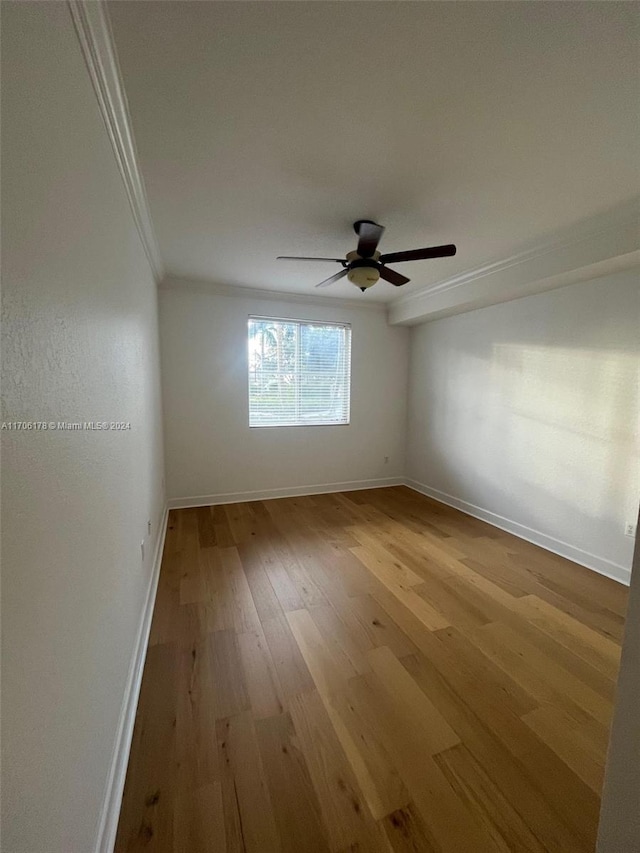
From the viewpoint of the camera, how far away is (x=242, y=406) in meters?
3.76

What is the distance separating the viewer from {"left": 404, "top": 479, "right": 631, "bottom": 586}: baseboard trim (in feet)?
7.91

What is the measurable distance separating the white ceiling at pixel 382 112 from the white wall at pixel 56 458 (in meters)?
0.38

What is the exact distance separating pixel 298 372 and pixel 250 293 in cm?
102

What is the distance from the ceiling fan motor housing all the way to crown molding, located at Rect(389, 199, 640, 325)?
1.22m

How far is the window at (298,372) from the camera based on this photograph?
3805 millimetres

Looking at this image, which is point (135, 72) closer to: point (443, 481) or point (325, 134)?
point (325, 134)

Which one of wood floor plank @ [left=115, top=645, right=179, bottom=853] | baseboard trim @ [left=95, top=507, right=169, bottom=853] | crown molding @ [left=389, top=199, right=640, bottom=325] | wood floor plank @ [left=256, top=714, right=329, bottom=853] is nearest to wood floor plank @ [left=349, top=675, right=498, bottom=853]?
wood floor plank @ [left=256, top=714, right=329, bottom=853]

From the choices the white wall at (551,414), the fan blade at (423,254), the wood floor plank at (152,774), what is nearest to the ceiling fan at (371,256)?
the fan blade at (423,254)

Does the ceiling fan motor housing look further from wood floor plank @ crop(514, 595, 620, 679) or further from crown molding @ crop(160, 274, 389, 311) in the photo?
wood floor plank @ crop(514, 595, 620, 679)

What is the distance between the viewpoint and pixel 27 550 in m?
0.59

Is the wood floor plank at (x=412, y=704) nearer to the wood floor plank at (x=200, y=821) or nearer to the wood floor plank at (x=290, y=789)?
the wood floor plank at (x=290, y=789)

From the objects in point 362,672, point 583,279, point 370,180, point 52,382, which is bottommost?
point 362,672

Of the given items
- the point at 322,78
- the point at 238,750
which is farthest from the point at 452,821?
the point at 322,78

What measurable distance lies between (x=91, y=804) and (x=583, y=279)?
3.69m
